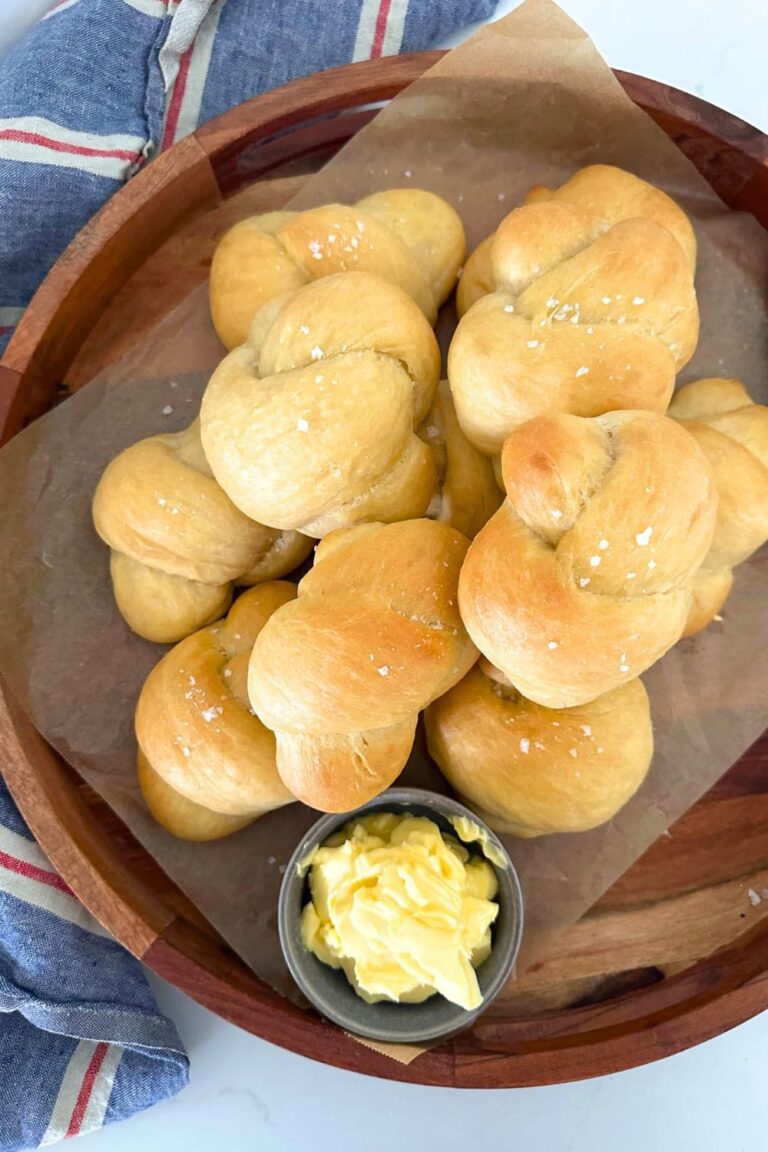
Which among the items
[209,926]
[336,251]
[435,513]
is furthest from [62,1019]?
[336,251]

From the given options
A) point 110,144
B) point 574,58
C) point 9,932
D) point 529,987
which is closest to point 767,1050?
point 529,987

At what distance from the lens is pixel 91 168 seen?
958mm

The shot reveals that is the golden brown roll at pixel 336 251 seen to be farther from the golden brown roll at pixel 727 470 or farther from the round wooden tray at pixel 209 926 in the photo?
the golden brown roll at pixel 727 470

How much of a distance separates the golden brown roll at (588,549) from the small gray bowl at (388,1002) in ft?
0.65

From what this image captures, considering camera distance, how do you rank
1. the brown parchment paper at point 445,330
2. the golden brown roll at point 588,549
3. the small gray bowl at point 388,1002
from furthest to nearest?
the brown parchment paper at point 445,330
the small gray bowl at point 388,1002
the golden brown roll at point 588,549

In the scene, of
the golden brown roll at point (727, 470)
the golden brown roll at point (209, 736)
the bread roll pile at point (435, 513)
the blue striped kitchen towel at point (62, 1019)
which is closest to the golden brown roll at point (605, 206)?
the bread roll pile at point (435, 513)

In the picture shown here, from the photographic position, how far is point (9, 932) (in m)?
0.88

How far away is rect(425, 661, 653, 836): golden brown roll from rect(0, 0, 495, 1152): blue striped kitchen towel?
425mm

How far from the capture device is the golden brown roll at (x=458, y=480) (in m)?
0.84

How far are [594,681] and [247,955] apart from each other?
0.44 meters

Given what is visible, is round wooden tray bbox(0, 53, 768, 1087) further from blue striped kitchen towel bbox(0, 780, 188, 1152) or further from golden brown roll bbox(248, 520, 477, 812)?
golden brown roll bbox(248, 520, 477, 812)

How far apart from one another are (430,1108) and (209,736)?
1.61 ft

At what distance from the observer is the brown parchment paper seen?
88 centimetres

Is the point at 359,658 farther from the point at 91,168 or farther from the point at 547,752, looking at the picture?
the point at 91,168
